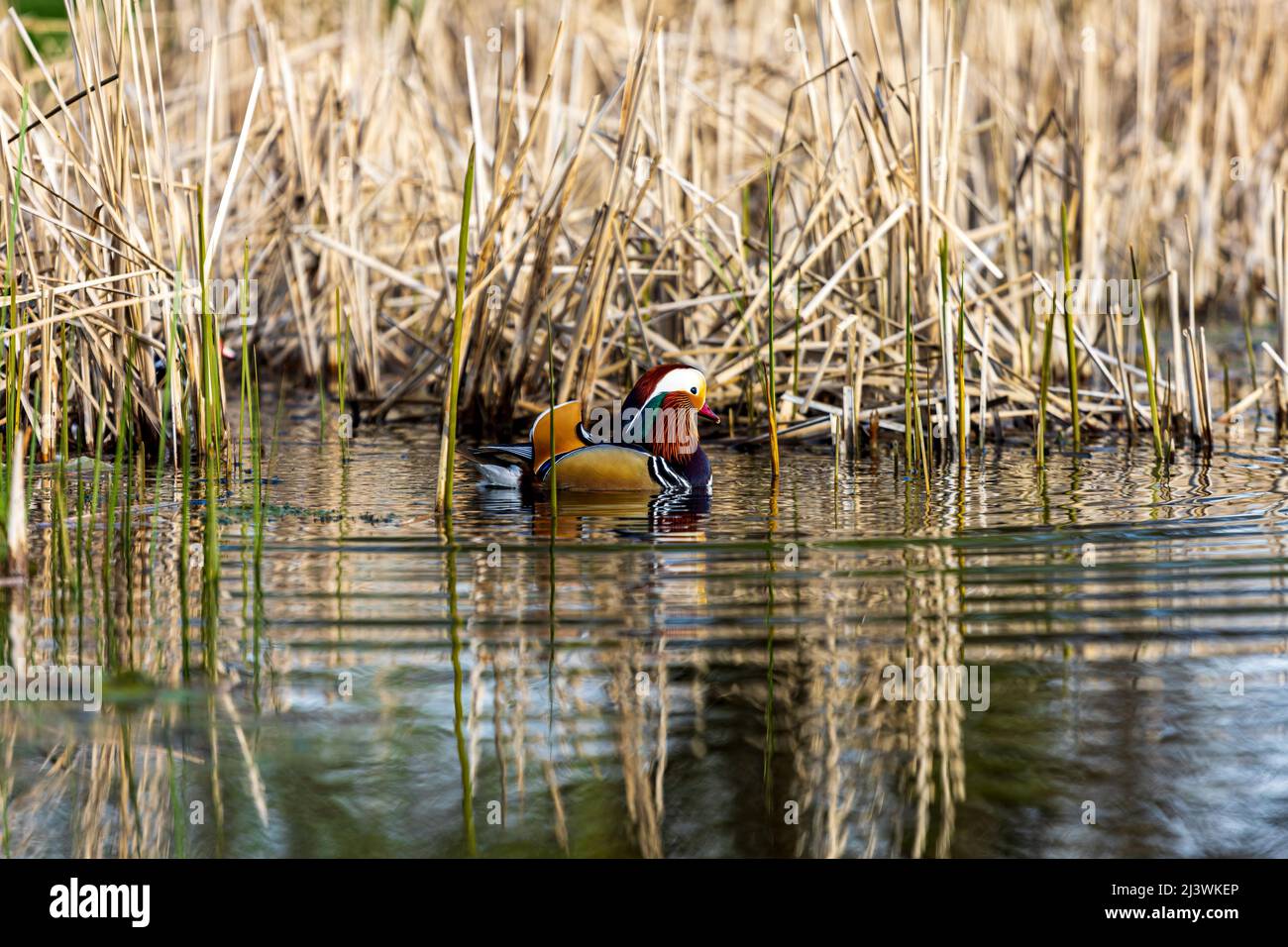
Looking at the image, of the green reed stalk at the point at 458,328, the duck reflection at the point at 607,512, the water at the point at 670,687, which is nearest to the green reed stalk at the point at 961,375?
the water at the point at 670,687

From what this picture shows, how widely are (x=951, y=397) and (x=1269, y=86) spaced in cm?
680

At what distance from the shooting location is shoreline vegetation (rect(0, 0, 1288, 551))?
6.24m

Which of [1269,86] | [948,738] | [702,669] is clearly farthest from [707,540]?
[1269,86]

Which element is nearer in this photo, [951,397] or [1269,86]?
[951,397]

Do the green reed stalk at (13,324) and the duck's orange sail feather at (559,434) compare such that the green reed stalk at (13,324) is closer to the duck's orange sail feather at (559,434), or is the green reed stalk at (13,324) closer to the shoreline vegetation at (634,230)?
the shoreline vegetation at (634,230)

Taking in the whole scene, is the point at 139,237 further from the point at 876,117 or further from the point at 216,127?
the point at 216,127

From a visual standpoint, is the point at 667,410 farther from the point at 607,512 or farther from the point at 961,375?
the point at 961,375

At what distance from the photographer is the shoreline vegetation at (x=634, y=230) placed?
624 cm

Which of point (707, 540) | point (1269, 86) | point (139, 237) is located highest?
point (1269, 86)

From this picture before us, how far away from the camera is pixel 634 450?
632cm

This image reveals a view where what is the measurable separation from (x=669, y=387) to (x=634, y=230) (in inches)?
85.4

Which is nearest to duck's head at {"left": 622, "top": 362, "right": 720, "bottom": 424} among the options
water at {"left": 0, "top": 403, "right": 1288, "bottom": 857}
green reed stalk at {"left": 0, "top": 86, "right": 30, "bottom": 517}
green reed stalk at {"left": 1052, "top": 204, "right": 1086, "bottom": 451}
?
water at {"left": 0, "top": 403, "right": 1288, "bottom": 857}

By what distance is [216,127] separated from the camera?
36.6ft
